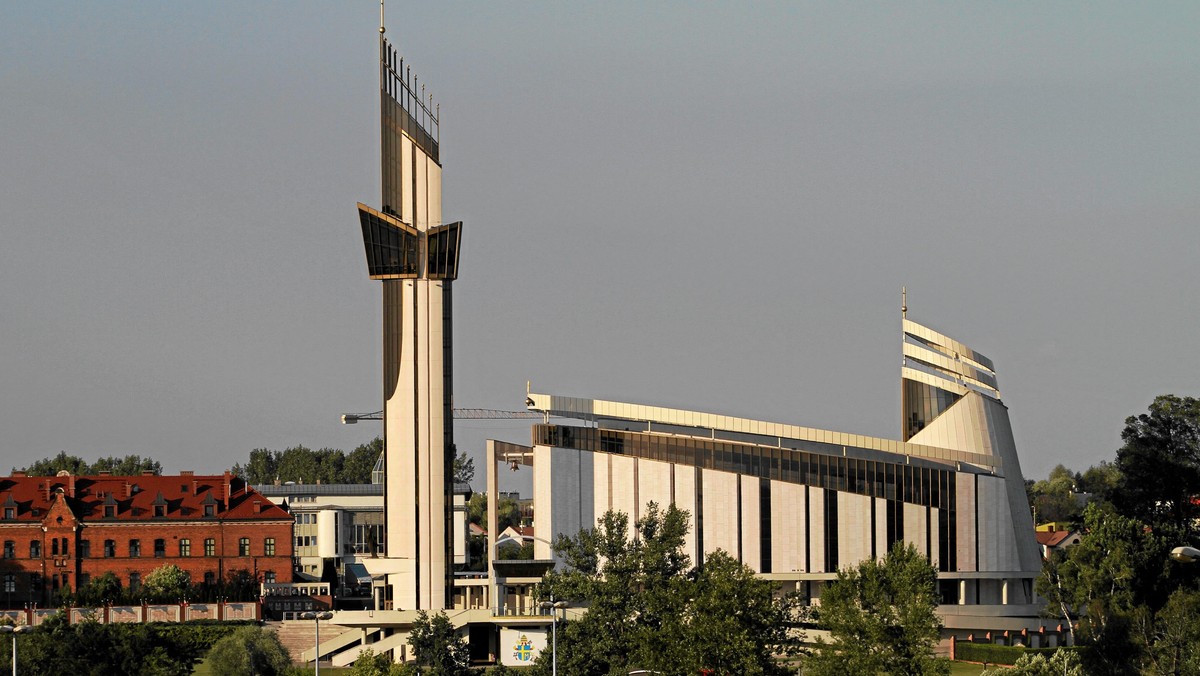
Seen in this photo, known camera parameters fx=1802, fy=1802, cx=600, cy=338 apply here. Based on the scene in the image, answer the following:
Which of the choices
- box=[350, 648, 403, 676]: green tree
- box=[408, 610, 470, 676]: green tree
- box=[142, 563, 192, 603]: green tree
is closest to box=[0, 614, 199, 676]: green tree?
box=[350, 648, 403, 676]: green tree

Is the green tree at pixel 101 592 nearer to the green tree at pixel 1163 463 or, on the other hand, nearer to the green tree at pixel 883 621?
the green tree at pixel 883 621

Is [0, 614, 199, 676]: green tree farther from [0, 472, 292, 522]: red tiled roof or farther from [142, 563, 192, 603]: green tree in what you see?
[0, 472, 292, 522]: red tiled roof

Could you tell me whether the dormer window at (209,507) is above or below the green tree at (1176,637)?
above

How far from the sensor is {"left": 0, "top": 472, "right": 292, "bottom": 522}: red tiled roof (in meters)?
125

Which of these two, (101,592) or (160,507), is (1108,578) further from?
(160,507)

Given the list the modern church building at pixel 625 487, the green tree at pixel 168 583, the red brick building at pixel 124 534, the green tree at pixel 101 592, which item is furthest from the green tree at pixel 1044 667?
the red brick building at pixel 124 534

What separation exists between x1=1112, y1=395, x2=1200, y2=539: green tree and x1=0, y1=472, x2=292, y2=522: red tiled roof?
5870 cm

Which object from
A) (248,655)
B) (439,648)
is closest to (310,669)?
(248,655)

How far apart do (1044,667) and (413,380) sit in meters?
42.8

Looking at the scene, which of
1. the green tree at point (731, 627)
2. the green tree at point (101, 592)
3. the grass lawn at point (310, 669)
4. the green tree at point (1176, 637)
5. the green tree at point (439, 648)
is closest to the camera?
the green tree at point (731, 627)

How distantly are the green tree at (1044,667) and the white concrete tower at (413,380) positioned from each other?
37471 millimetres

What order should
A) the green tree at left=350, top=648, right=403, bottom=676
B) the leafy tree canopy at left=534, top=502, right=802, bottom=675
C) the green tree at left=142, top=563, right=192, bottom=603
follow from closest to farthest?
the leafy tree canopy at left=534, top=502, right=802, bottom=675, the green tree at left=350, top=648, right=403, bottom=676, the green tree at left=142, top=563, right=192, bottom=603

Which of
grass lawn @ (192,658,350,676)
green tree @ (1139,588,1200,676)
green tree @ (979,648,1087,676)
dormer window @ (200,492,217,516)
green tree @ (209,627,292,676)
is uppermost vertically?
dormer window @ (200,492,217,516)

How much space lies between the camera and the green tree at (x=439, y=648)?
296ft
